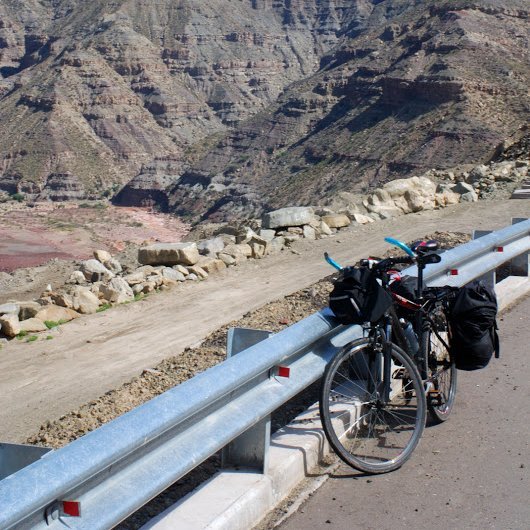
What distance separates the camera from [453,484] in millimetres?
4840

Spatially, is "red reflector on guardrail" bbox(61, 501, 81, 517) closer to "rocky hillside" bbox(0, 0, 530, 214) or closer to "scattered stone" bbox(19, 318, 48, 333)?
"scattered stone" bbox(19, 318, 48, 333)

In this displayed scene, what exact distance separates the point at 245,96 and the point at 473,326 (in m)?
143

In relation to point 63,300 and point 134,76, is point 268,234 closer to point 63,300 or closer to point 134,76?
point 63,300

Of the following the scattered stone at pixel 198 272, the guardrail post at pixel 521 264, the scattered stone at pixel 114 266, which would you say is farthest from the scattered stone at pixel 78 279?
the guardrail post at pixel 521 264

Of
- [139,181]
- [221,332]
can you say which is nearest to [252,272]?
[221,332]

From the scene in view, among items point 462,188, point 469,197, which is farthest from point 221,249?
point 462,188

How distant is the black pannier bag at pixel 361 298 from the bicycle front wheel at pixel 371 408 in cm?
15

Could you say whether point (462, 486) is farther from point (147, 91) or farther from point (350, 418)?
point (147, 91)

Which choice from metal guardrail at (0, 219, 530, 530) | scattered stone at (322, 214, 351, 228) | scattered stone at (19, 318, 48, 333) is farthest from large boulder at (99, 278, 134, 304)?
metal guardrail at (0, 219, 530, 530)

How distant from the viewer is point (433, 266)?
277 inches

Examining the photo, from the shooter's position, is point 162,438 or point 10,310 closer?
point 162,438

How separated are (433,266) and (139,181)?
97450 mm

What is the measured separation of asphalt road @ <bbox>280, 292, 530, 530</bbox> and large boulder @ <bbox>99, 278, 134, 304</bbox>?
7.46 metres

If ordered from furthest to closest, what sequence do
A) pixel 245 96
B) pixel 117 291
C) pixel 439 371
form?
pixel 245 96
pixel 117 291
pixel 439 371
